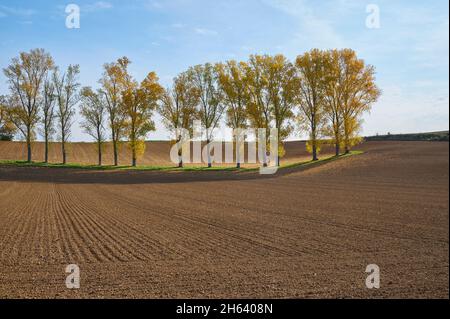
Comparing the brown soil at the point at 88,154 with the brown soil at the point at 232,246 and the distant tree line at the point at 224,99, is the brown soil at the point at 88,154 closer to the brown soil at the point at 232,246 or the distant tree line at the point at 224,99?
the distant tree line at the point at 224,99

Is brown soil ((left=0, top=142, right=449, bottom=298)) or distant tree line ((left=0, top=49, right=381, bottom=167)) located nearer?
brown soil ((left=0, top=142, right=449, bottom=298))

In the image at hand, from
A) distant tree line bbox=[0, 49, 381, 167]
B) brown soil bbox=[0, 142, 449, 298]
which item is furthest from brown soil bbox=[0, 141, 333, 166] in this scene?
brown soil bbox=[0, 142, 449, 298]

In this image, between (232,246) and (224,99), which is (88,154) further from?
(232,246)

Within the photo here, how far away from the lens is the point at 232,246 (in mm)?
10547

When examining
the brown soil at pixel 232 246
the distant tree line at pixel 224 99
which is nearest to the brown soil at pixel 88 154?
the distant tree line at pixel 224 99

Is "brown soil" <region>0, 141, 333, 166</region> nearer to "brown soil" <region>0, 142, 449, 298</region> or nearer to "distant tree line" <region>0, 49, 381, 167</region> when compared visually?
"distant tree line" <region>0, 49, 381, 167</region>

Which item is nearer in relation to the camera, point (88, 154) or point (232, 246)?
point (232, 246)

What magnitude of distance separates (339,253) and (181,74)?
4389 cm

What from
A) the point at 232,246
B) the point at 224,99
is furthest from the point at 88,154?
the point at 232,246

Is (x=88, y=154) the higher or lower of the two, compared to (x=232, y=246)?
higher

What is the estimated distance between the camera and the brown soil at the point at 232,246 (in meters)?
7.20

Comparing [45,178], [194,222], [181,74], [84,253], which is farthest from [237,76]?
[84,253]

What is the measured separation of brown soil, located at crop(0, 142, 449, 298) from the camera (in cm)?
720
